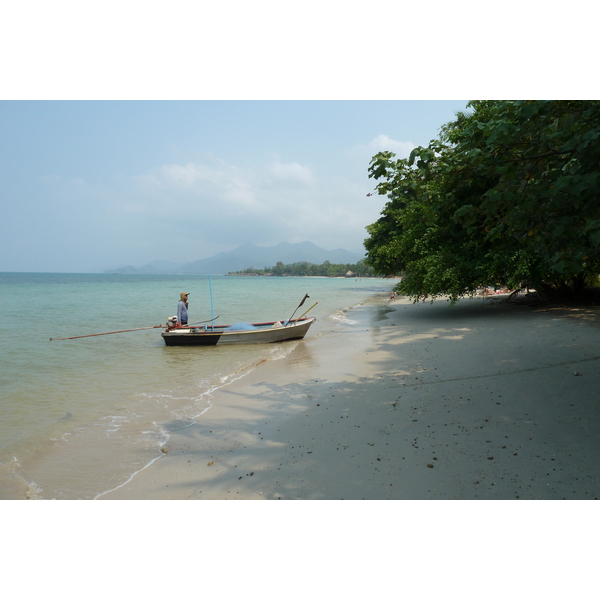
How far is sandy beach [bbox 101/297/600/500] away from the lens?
3629 millimetres

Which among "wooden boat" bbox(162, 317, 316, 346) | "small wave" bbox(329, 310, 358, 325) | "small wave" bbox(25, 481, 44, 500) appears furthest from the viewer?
"small wave" bbox(329, 310, 358, 325)

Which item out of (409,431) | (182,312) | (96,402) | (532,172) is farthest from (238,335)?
(532,172)

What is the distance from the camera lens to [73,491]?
15.0 feet

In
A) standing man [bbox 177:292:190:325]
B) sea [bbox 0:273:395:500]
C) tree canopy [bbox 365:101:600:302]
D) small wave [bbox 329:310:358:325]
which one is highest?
tree canopy [bbox 365:101:600:302]

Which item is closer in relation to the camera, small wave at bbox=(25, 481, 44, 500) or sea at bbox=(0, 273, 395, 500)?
small wave at bbox=(25, 481, 44, 500)

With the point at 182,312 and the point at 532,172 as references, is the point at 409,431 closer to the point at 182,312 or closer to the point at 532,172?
the point at 532,172

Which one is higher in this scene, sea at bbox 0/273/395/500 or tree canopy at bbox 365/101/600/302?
tree canopy at bbox 365/101/600/302

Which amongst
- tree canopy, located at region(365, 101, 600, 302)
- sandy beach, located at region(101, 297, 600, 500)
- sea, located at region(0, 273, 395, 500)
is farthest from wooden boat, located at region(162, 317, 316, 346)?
tree canopy, located at region(365, 101, 600, 302)

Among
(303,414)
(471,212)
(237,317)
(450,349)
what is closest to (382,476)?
(303,414)

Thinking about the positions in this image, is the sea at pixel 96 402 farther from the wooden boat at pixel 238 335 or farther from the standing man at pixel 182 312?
the standing man at pixel 182 312

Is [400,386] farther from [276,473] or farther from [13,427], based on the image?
[13,427]

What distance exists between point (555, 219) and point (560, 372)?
3.59m

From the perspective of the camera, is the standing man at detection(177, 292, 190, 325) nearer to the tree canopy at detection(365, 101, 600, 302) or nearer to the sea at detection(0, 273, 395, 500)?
the sea at detection(0, 273, 395, 500)

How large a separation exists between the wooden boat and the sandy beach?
4.56 meters
